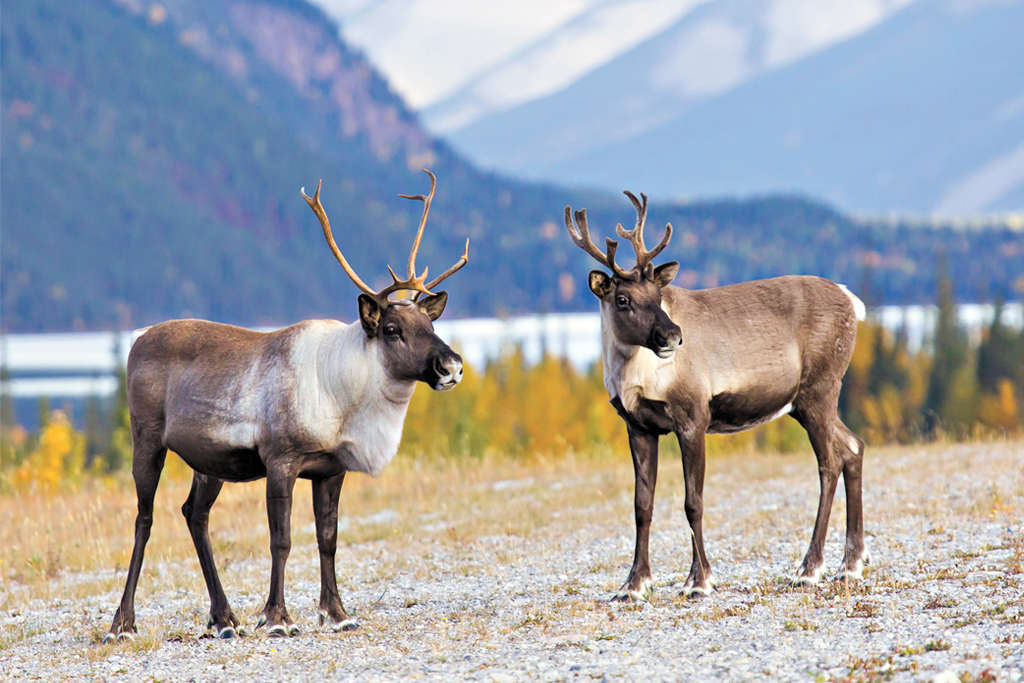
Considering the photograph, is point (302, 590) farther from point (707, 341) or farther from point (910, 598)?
point (910, 598)

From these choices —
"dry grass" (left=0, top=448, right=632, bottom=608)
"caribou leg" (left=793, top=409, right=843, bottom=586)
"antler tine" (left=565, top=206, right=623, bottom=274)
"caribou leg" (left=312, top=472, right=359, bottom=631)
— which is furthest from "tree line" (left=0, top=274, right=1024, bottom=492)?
"caribou leg" (left=312, top=472, right=359, bottom=631)

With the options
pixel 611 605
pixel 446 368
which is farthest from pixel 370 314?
pixel 611 605

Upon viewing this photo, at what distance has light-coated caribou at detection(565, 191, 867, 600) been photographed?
10.8 metres

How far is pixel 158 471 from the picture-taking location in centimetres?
1120

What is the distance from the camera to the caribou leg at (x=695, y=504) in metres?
10.9

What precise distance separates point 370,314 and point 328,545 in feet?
6.44

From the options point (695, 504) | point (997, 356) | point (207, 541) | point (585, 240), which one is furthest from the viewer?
point (997, 356)

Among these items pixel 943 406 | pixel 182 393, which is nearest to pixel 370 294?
pixel 182 393

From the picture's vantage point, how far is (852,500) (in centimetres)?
1155

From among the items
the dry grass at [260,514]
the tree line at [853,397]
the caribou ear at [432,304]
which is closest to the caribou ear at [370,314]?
the caribou ear at [432,304]

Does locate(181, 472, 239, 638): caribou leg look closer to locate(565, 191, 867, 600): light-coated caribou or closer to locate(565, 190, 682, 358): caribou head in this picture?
locate(565, 191, 867, 600): light-coated caribou

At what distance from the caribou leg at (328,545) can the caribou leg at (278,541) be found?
0.35 m

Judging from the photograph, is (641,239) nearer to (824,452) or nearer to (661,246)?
(661,246)

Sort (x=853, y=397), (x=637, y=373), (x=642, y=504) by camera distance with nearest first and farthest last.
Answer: (x=637, y=373) → (x=642, y=504) → (x=853, y=397)
